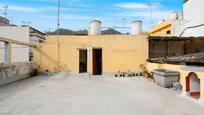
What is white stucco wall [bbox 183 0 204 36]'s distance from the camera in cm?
2491

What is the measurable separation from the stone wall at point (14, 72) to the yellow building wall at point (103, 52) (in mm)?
1952

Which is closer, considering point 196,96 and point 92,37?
point 196,96

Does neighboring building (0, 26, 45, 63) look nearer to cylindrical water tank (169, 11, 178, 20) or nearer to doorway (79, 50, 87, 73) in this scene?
doorway (79, 50, 87, 73)

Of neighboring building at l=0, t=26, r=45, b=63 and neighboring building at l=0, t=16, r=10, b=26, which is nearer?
neighboring building at l=0, t=26, r=45, b=63

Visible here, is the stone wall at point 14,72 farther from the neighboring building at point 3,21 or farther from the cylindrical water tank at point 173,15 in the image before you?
the neighboring building at point 3,21

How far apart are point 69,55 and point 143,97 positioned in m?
14.8

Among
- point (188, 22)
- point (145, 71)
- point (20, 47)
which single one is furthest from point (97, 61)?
point (188, 22)

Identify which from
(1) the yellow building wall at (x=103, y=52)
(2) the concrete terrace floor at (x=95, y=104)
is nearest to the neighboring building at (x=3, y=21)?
(1) the yellow building wall at (x=103, y=52)

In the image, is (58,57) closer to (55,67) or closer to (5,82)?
(55,67)

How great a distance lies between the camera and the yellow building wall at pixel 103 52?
87.0 ft

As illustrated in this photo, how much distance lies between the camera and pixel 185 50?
26.5 m

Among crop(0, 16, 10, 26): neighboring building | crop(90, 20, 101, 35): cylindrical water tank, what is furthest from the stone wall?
crop(0, 16, 10, 26): neighboring building

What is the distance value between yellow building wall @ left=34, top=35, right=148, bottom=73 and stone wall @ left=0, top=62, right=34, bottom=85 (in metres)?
1.95

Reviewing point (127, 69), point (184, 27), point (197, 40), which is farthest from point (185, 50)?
point (127, 69)
